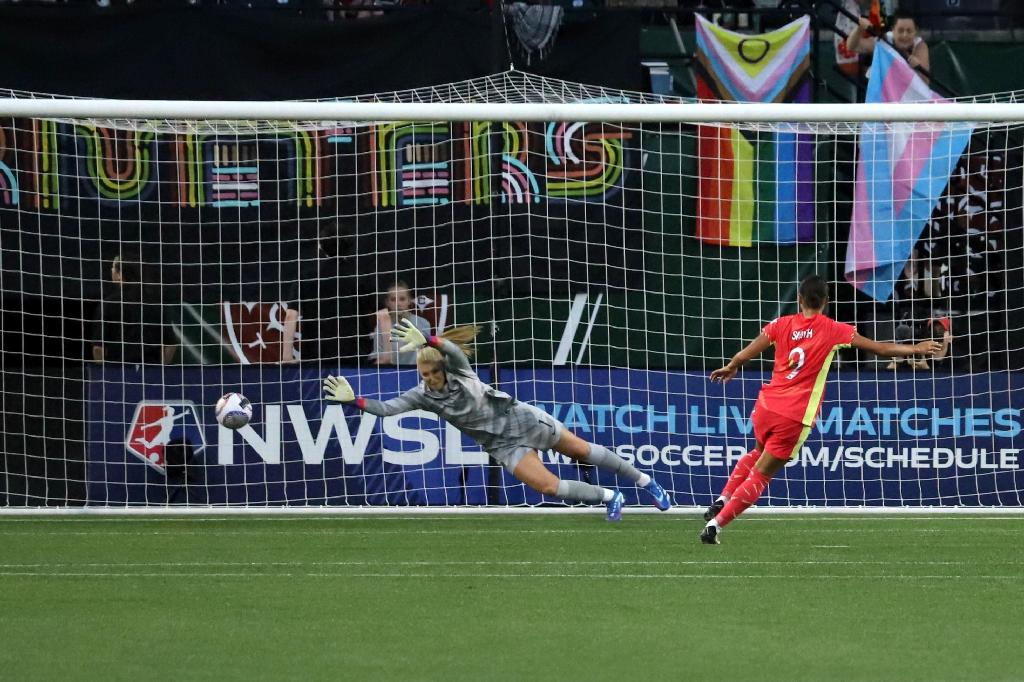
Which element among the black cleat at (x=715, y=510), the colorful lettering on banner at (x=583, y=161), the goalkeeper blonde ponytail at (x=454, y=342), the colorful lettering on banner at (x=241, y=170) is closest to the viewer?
the black cleat at (x=715, y=510)

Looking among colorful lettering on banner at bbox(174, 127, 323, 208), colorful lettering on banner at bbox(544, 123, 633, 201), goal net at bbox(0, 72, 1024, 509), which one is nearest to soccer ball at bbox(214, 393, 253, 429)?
goal net at bbox(0, 72, 1024, 509)

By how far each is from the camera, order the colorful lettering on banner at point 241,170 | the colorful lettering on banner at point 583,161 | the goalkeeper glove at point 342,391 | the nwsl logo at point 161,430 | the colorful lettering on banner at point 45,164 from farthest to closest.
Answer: the colorful lettering on banner at point 583,161 < the colorful lettering on banner at point 241,170 < the colorful lettering on banner at point 45,164 < the nwsl logo at point 161,430 < the goalkeeper glove at point 342,391

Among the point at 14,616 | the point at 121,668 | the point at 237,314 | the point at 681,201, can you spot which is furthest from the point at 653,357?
the point at 121,668

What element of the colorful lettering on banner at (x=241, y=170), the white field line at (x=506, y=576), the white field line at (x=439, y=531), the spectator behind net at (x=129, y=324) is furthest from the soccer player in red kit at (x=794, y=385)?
the spectator behind net at (x=129, y=324)

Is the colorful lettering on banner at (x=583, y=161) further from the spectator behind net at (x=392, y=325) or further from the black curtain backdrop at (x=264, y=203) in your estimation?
the spectator behind net at (x=392, y=325)

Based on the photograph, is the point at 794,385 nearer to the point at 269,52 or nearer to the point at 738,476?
the point at 738,476

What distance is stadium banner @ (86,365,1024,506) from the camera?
566 inches

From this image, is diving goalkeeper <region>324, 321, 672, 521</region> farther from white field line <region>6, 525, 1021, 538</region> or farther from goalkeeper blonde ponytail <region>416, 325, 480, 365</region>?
white field line <region>6, 525, 1021, 538</region>

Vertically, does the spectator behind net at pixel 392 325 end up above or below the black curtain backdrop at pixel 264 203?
below

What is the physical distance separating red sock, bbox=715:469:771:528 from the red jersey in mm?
436

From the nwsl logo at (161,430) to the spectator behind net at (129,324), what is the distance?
17.5 inches

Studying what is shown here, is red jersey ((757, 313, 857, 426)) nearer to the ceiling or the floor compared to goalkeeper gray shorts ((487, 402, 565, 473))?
nearer to the ceiling

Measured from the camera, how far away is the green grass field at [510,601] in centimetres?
640

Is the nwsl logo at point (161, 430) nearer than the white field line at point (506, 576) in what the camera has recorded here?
No
